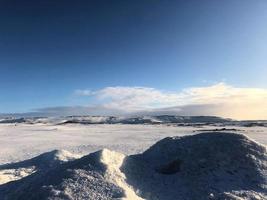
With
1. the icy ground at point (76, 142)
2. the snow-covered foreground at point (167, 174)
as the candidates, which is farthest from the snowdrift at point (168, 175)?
the icy ground at point (76, 142)

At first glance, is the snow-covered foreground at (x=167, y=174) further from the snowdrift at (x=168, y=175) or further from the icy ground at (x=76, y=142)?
the icy ground at (x=76, y=142)

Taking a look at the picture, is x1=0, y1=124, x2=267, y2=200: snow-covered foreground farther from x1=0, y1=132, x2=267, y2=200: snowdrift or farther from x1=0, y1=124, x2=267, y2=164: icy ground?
x1=0, y1=124, x2=267, y2=164: icy ground

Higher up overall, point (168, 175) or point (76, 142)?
point (76, 142)

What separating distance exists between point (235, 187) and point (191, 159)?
2.08 metres

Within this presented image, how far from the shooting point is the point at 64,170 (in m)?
11.5

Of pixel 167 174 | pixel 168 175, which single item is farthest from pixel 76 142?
pixel 168 175

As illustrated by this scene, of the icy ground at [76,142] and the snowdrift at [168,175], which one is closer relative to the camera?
the snowdrift at [168,175]

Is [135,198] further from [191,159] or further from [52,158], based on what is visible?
[52,158]

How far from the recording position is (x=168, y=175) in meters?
12.3

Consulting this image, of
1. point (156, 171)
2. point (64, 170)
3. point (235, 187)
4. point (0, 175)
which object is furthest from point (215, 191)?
point (0, 175)

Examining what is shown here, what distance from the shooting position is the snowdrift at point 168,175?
410 inches

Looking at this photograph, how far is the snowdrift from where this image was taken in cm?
1041

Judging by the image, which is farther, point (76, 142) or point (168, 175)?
point (76, 142)

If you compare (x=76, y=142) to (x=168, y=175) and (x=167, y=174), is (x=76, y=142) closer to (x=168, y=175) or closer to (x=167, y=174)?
(x=167, y=174)
